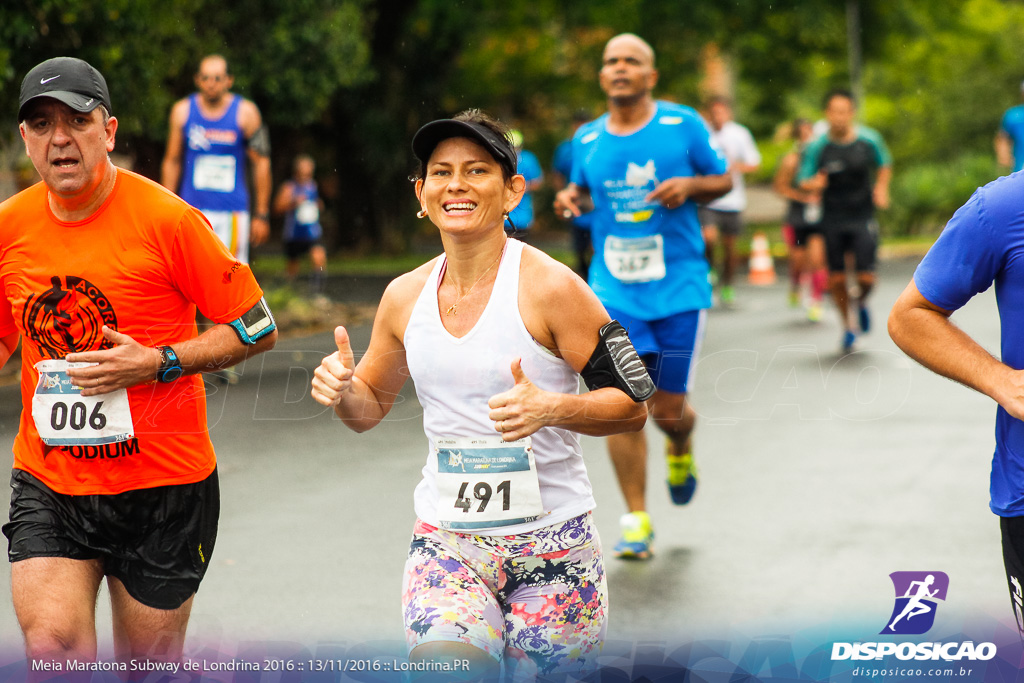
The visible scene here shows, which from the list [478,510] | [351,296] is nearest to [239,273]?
[478,510]

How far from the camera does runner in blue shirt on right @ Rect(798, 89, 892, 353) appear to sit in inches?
407

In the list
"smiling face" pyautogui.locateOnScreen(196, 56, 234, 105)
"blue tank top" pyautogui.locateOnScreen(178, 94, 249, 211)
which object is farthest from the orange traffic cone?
"smiling face" pyautogui.locateOnScreen(196, 56, 234, 105)

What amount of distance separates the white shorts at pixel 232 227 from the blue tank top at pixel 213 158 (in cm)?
4

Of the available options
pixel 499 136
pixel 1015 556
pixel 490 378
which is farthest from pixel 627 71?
pixel 1015 556

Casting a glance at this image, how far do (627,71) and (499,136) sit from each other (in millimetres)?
2367

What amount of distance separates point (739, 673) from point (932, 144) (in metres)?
31.2

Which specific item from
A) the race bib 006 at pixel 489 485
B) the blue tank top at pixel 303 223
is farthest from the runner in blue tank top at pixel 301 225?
the race bib 006 at pixel 489 485

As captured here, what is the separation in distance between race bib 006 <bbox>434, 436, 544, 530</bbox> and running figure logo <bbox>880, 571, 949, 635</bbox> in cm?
187

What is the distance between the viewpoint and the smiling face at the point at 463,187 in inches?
116

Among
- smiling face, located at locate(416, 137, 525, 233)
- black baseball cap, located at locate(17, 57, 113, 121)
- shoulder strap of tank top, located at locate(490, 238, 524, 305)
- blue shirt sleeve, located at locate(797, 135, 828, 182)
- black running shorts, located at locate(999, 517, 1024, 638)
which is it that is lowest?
black running shorts, located at locate(999, 517, 1024, 638)

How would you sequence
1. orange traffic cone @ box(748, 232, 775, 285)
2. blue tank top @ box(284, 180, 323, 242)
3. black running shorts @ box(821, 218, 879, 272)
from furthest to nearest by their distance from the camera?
orange traffic cone @ box(748, 232, 775, 285) → blue tank top @ box(284, 180, 323, 242) → black running shorts @ box(821, 218, 879, 272)

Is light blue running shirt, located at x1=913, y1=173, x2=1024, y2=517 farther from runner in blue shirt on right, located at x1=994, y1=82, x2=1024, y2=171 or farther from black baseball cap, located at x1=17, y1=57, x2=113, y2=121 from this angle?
runner in blue shirt on right, located at x1=994, y1=82, x2=1024, y2=171

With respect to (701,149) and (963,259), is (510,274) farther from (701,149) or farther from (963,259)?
(701,149)

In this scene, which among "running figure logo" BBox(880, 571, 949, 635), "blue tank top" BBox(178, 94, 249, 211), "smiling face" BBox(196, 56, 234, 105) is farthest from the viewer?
"blue tank top" BBox(178, 94, 249, 211)
